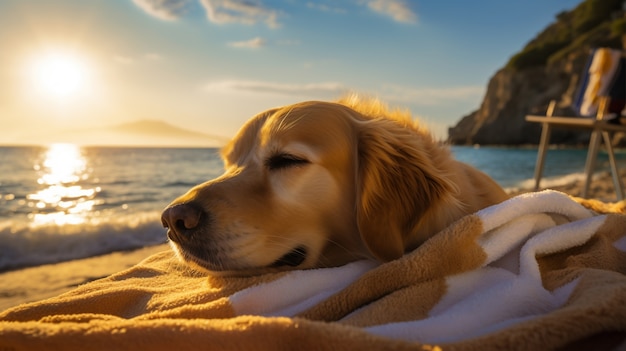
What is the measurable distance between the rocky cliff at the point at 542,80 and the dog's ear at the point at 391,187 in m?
48.2

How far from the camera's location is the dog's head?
1.72 m

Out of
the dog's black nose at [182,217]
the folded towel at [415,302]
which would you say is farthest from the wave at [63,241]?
the dog's black nose at [182,217]

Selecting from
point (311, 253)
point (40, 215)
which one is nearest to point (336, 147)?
point (311, 253)

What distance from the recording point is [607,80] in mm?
7199

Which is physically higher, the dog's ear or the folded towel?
the dog's ear

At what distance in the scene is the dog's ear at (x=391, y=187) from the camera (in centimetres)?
183

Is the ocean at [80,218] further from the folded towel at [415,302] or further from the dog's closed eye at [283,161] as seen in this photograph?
the folded towel at [415,302]

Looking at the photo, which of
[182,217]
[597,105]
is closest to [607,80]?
[597,105]

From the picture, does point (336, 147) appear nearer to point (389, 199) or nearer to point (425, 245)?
point (389, 199)

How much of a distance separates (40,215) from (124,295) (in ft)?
28.9

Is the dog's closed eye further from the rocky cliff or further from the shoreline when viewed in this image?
the rocky cliff

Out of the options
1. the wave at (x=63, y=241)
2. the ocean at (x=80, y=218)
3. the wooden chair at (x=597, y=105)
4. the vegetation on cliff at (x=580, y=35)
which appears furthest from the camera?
the vegetation on cliff at (x=580, y=35)

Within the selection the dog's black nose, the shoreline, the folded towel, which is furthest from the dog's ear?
the shoreline

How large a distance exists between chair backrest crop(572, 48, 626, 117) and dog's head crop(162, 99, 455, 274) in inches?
252
